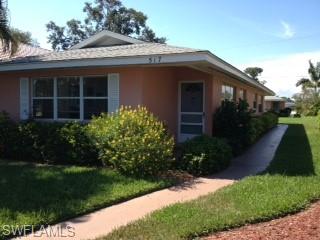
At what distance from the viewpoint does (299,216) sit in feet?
22.0

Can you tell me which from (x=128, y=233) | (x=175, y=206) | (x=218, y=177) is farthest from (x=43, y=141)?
(x=128, y=233)

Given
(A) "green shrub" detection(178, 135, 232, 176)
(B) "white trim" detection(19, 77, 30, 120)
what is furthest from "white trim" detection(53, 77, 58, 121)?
(A) "green shrub" detection(178, 135, 232, 176)

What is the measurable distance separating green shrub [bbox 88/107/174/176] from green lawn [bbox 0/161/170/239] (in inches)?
14.9

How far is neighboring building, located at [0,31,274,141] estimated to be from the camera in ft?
40.1

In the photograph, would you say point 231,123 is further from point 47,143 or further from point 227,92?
point 47,143

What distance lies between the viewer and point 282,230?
600 cm

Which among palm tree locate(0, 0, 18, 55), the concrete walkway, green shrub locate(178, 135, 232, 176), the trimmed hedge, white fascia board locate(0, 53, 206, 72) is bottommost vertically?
the concrete walkway

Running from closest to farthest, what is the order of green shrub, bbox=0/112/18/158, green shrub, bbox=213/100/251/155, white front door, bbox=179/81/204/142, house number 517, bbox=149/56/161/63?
house number 517, bbox=149/56/161/63, green shrub, bbox=0/112/18/158, green shrub, bbox=213/100/251/155, white front door, bbox=179/81/204/142

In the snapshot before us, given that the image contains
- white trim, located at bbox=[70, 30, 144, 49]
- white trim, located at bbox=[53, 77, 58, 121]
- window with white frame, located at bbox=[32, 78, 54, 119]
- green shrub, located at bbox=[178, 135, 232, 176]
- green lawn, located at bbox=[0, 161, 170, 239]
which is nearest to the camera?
green lawn, located at bbox=[0, 161, 170, 239]

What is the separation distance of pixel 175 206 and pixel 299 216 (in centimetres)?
196

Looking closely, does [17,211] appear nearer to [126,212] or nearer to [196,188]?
[126,212]

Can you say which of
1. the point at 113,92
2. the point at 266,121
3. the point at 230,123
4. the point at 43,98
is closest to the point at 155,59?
the point at 113,92

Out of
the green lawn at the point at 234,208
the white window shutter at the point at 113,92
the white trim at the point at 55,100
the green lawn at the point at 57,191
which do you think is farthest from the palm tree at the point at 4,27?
the green lawn at the point at 234,208

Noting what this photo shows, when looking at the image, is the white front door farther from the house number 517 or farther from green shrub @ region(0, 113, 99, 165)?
green shrub @ region(0, 113, 99, 165)
